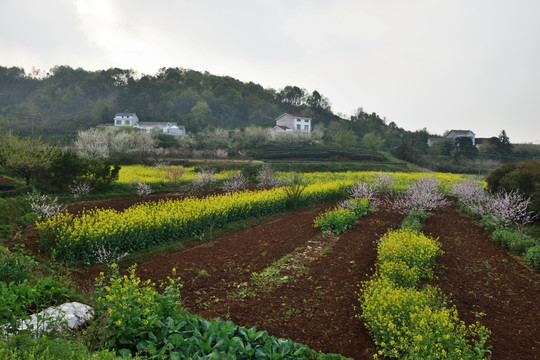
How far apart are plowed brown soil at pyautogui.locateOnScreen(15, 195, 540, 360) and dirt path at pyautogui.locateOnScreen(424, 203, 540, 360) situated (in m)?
0.02

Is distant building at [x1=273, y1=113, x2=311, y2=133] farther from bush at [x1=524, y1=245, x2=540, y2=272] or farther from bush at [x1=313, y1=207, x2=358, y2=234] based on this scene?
bush at [x1=524, y1=245, x2=540, y2=272]

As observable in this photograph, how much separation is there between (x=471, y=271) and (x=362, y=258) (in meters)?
3.06

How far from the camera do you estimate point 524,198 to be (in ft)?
51.9

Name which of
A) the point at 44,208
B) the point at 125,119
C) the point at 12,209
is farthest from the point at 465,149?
the point at 125,119

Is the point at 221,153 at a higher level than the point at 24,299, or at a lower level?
higher

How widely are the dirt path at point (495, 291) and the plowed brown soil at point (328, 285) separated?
0.02m

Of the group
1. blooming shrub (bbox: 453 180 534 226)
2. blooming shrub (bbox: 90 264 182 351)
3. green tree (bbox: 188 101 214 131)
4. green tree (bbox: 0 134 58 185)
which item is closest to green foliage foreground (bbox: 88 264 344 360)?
blooming shrub (bbox: 90 264 182 351)

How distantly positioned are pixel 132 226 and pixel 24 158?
10.6 m

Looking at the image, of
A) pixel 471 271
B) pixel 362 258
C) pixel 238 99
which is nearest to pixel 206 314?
pixel 362 258

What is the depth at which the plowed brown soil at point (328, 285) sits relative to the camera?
6172mm

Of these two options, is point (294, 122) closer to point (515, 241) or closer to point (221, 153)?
point (221, 153)

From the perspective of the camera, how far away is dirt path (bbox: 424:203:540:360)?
6051 mm

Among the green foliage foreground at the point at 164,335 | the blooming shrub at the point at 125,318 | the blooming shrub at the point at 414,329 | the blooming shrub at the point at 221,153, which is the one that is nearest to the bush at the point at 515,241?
the blooming shrub at the point at 414,329

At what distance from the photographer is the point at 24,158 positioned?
1652 centimetres
